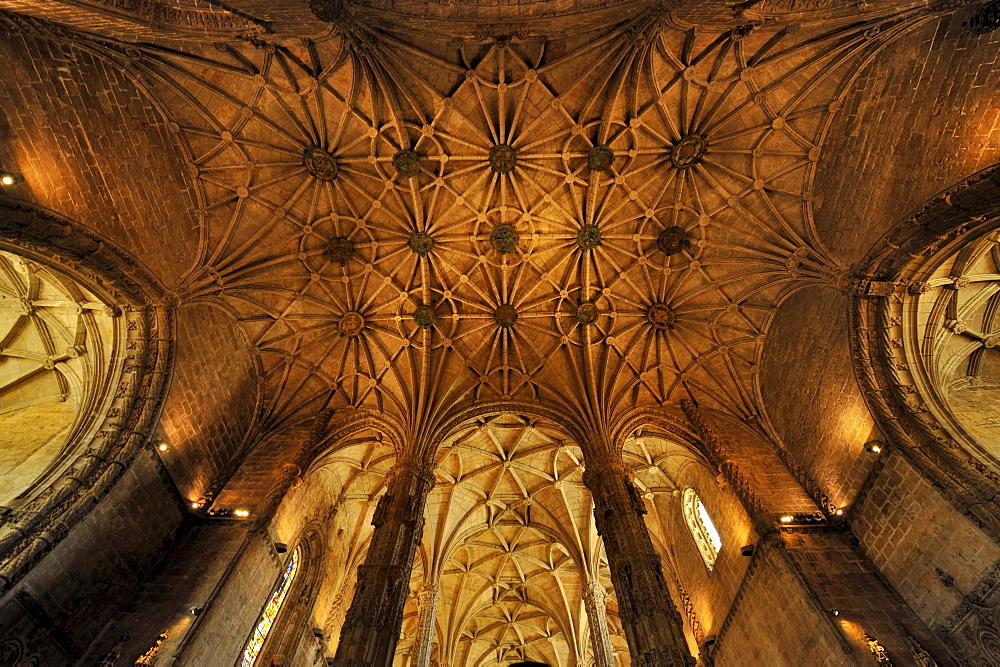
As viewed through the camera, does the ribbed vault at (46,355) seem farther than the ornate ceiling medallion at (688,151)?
No

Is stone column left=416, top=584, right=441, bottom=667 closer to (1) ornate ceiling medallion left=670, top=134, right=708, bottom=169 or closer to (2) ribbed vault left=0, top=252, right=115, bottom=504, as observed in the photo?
(2) ribbed vault left=0, top=252, right=115, bottom=504

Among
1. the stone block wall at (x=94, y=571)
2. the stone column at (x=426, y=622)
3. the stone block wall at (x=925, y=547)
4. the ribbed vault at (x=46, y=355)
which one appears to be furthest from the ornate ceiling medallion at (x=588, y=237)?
the stone block wall at (x=94, y=571)

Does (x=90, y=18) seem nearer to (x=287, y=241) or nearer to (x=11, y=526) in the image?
(x=287, y=241)

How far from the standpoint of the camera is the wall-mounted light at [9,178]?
935 cm

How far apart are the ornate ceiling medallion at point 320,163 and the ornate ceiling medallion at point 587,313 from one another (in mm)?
9546

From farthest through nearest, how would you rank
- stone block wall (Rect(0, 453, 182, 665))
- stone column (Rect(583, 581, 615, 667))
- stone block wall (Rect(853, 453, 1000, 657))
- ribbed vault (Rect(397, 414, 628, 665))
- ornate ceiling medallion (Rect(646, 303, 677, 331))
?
ribbed vault (Rect(397, 414, 628, 665)) → ornate ceiling medallion (Rect(646, 303, 677, 331)) → stone column (Rect(583, 581, 615, 667)) → stone block wall (Rect(853, 453, 1000, 657)) → stone block wall (Rect(0, 453, 182, 665))

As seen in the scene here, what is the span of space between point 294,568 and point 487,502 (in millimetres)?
8225

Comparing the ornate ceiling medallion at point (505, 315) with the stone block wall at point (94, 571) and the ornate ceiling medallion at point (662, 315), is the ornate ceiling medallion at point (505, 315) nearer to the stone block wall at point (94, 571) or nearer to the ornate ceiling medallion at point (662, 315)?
the ornate ceiling medallion at point (662, 315)

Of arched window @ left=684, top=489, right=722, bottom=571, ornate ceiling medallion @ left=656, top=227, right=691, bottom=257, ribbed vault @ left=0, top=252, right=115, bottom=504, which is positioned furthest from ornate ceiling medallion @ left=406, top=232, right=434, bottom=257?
arched window @ left=684, top=489, right=722, bottom=571

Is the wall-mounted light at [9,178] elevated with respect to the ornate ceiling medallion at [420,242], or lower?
lower

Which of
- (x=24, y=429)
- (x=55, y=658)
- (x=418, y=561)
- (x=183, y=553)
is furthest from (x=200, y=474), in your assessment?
(x=418, y=561)

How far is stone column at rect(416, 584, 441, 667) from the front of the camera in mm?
14555

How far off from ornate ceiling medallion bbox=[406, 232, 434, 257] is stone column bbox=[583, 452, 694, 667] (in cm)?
924

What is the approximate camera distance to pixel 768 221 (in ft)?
48.5
